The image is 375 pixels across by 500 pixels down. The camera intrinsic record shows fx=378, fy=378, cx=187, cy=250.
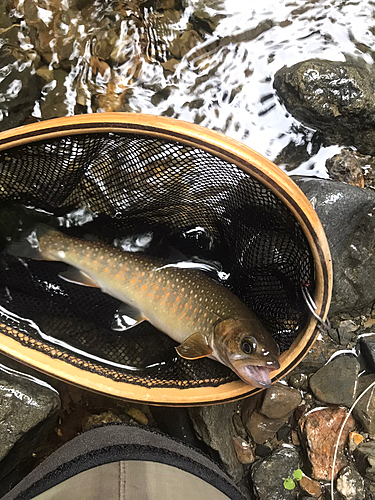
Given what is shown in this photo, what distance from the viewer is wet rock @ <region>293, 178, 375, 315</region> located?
71.7 inches

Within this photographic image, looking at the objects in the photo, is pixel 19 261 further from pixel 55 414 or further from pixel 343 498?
pixel 343 498

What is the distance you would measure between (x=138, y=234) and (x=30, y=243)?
21.1 inches

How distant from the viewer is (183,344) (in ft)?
5.41

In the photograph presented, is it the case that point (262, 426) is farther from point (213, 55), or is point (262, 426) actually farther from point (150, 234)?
point (213, 55)

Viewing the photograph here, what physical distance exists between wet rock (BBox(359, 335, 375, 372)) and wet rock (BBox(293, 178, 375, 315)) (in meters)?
0.17

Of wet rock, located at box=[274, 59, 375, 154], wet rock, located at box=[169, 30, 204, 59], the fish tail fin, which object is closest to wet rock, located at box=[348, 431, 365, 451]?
wet rock, located at box=[274, 59, 375, 154]

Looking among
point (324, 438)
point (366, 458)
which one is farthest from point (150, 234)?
point (366, 458)

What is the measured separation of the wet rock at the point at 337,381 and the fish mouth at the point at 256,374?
75cm

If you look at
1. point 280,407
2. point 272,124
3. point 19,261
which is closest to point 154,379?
point 280,407

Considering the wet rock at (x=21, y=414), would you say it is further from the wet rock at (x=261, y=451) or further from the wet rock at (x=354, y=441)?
the wet rock at (x=354, y=441)

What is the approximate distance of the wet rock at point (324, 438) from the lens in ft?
6.69

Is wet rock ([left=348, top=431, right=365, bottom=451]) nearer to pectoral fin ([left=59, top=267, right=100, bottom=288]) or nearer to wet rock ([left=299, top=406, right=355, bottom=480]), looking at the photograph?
wet rock ([left=299, top=406, right=355, bottom=480])

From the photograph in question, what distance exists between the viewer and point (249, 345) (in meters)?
A: 1.47

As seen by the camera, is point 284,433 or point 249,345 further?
point 284,433
